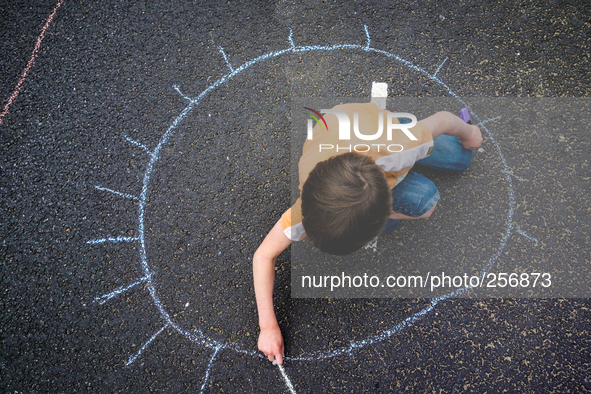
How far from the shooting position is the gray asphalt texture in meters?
1.52

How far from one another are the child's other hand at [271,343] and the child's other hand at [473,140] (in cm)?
121

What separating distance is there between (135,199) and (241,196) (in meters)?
0.53

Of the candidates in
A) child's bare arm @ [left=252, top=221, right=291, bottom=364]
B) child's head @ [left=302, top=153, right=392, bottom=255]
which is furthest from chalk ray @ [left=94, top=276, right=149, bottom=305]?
child's head @ [left=302, top=153, right=392, bottom=255]

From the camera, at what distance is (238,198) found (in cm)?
167

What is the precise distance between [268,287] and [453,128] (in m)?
1.10

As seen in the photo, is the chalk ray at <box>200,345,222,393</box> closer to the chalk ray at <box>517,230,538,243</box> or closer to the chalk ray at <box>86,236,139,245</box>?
the chalk ray at <box>86,236,139,245</box>

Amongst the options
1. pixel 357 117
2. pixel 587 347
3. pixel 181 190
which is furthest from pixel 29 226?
pixel 587 347

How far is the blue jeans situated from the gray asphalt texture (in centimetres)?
7

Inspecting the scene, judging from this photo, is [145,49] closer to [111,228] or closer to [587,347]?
[111,228]

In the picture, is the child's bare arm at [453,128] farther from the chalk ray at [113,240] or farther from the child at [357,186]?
the chalk ray at [113,240]

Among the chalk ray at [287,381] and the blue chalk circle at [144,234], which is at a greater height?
A: the blue chalk circle at [144,234]

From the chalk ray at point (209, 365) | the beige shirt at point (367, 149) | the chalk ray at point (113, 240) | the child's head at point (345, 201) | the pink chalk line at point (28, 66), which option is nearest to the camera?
the child's head at point (345, 201)

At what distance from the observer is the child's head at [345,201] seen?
1.21 m

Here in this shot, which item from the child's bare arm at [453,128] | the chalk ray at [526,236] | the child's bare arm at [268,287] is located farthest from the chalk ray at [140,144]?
the chalk ray at [526,236]
